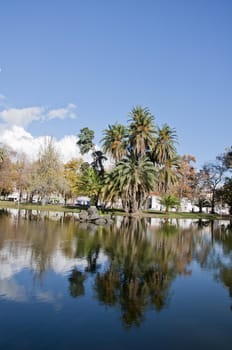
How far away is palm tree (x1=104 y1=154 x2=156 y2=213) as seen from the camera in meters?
48.6

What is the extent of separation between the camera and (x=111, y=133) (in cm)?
5581

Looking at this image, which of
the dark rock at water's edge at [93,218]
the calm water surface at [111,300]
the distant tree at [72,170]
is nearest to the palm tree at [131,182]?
the dark rock at water's edge at [93,218]

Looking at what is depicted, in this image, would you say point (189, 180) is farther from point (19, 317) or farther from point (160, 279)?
point (19, 317)

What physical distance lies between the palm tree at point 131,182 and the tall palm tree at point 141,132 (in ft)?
5.79

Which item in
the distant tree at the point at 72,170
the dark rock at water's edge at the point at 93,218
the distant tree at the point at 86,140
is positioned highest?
the distant tree at the point at 86,140

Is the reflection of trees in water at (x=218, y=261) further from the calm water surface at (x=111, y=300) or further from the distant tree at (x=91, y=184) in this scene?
the distant tree at (x=91, y=184)

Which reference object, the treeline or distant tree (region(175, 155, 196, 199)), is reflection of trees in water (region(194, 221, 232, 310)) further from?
distant tree (region(175, 155, 196, 199))

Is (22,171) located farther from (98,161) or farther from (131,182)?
(131,182)

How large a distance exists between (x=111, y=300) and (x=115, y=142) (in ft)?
154

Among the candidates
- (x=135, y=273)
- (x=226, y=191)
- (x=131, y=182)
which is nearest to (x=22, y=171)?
(x=131, y=182)

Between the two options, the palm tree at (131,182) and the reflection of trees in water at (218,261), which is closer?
the reflection of trees in water at (218,261)

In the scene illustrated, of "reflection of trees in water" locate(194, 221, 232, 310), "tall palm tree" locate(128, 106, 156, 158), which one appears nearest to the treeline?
"tall palm tree" locate(128, 106, 156, 158)

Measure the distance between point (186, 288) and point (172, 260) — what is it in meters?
4.28

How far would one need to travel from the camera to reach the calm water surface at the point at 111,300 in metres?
6.25
